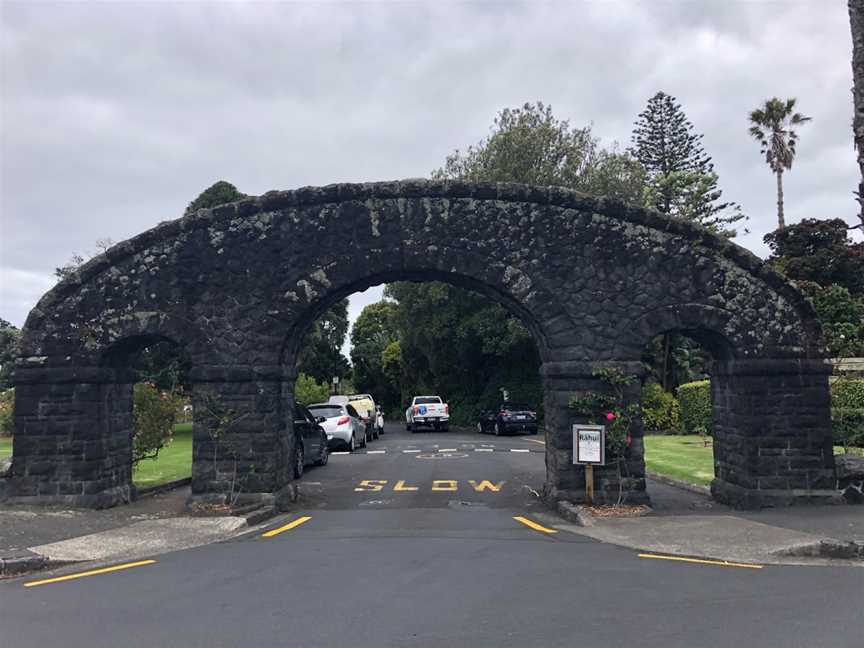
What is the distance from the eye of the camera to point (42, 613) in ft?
18.6

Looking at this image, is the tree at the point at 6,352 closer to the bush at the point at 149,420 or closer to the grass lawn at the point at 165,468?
the grass lawn at the point at 165,468

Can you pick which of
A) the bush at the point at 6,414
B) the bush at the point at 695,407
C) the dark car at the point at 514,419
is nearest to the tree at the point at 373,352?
the dark car at the point at 514,419

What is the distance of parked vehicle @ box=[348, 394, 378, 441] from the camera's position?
2830cm

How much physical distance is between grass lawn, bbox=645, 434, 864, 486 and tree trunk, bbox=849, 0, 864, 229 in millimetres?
5789

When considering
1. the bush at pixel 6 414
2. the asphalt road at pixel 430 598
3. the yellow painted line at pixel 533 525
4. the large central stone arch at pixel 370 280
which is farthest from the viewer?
the bush at pixel 6 414

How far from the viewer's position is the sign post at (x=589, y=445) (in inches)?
412

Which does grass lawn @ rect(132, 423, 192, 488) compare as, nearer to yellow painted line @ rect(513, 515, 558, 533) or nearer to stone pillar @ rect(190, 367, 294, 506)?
stone pillar @ rect(190, 367, 294, 506)

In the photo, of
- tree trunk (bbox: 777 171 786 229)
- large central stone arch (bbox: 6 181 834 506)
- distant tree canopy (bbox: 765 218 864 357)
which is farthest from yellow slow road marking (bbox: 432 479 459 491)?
tree trunk (bbox: 777 171 786 229)

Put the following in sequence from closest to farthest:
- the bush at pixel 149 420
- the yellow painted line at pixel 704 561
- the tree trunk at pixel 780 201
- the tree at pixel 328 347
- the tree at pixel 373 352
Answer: the yellow painted line at pixel 704 561 < the bush at pixel 149 420 < the tree trunk at pixel 780 201 < the tree at pixel 328 347 < the tree at pixel 373 352

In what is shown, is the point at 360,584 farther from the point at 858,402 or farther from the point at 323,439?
the point at 858,402

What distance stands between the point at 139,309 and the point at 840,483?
1194 cm

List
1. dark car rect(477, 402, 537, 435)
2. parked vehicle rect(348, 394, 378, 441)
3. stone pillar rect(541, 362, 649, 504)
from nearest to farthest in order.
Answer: stone pillar rect(541, 362, 649, 504)
parked vehicle rect(348, 394, 378, 441)
dark car rect(477, 402, 537, 435)

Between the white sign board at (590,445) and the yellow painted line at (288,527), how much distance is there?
4365 millimetres

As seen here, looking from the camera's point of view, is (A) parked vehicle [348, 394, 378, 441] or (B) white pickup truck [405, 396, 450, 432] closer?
(A) parked vehicle [348, 394, 378, 441]
